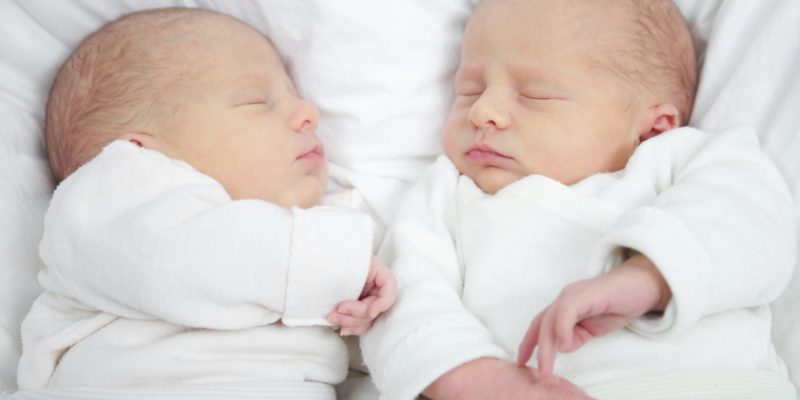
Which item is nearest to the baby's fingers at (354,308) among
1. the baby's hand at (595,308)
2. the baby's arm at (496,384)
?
the baby's arm at (496,384)

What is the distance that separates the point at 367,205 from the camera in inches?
63.6

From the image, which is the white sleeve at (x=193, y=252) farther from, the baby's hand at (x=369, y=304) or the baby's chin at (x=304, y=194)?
the baby's chin at (x=304, y=194)

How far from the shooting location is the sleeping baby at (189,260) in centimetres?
115

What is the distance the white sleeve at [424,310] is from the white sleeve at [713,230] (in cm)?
23

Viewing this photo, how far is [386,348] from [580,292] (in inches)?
12.3

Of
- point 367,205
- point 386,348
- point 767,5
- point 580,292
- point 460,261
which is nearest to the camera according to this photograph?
point 580,292

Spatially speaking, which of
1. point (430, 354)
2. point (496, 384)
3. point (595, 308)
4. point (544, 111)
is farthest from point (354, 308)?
point (544, 111)

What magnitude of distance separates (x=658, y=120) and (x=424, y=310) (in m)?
0.57

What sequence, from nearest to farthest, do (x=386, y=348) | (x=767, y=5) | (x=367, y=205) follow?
(x=386, y=348) → (x=767, y=5) → (x=367, y=205)

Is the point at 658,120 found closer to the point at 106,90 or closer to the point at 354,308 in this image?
the point at 354,308

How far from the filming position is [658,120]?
1.46 m

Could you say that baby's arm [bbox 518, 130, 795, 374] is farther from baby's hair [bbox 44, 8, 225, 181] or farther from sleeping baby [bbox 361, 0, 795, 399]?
baby's hair [bbox 44, 8, 225, 181]

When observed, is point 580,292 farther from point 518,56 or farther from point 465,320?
point 518,56

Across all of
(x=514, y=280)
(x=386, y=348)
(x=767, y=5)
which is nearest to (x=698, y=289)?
Result: (x=514, y=280)
